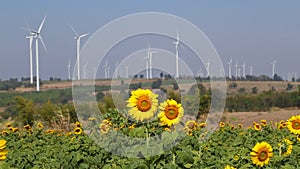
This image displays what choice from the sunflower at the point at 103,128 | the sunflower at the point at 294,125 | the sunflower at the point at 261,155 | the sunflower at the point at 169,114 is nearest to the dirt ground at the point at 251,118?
the sunflower at the point at 103,128

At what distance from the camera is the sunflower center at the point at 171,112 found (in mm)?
3666

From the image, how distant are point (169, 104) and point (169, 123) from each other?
13 cm

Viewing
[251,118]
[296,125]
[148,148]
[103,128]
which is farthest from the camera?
[251,118]

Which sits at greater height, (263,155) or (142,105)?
(142,105)

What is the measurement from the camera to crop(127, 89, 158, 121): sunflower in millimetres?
3649

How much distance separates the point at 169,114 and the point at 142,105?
0.16m

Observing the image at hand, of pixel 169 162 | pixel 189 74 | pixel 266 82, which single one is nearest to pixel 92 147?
pixel 189 74

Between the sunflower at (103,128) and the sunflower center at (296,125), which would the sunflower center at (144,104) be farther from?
the sunflower center at (296,125)

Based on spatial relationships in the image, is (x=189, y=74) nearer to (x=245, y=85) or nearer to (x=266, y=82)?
(x=245, y=85)

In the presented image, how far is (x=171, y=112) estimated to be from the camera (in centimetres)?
367

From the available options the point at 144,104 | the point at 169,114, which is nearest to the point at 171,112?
the point at 169,114

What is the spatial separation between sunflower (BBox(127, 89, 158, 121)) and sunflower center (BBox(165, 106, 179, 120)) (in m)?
0.08

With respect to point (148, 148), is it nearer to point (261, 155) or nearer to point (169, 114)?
point (169, 114)

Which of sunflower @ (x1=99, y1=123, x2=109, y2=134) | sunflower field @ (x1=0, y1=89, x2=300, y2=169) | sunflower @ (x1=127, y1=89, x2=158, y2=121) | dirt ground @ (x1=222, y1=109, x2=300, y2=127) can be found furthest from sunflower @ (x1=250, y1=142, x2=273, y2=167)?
dirt ground @ (x1=222, y1=109, x2=300, y2=127)
